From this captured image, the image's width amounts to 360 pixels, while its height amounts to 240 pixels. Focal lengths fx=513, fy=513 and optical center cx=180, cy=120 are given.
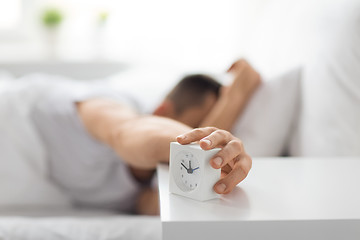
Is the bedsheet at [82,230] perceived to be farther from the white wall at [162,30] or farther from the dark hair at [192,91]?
the white wall at [162,30]

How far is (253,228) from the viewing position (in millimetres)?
A: 670

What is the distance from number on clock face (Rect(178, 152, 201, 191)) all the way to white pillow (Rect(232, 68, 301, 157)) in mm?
575

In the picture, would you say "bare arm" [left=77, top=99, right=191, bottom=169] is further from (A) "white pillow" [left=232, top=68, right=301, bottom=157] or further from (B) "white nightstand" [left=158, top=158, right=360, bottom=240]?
(A) "white pillow" [left=232, top=68, right=301, bottom=157]

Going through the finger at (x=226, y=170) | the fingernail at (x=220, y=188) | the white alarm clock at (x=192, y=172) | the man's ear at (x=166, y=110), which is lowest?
the man's ear at (x=166, y=110)

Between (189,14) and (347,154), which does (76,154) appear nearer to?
(347,154)

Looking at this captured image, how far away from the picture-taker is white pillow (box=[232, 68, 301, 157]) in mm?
1352

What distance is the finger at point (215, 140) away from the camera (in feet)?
2.47

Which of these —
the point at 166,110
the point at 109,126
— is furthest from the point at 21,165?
the point at 166,110

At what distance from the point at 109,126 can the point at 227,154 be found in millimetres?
639

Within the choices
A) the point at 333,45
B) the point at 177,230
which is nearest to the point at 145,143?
the point at 177,230

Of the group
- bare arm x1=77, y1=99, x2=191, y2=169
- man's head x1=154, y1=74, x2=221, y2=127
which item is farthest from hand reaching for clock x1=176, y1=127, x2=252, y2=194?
man's head x1=154, y1=74, x2=221, y2=127

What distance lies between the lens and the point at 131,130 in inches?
45.8

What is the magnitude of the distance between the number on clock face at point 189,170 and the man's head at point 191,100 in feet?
2.31

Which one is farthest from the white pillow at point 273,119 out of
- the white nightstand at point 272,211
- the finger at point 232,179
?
the finger at point 232,179
